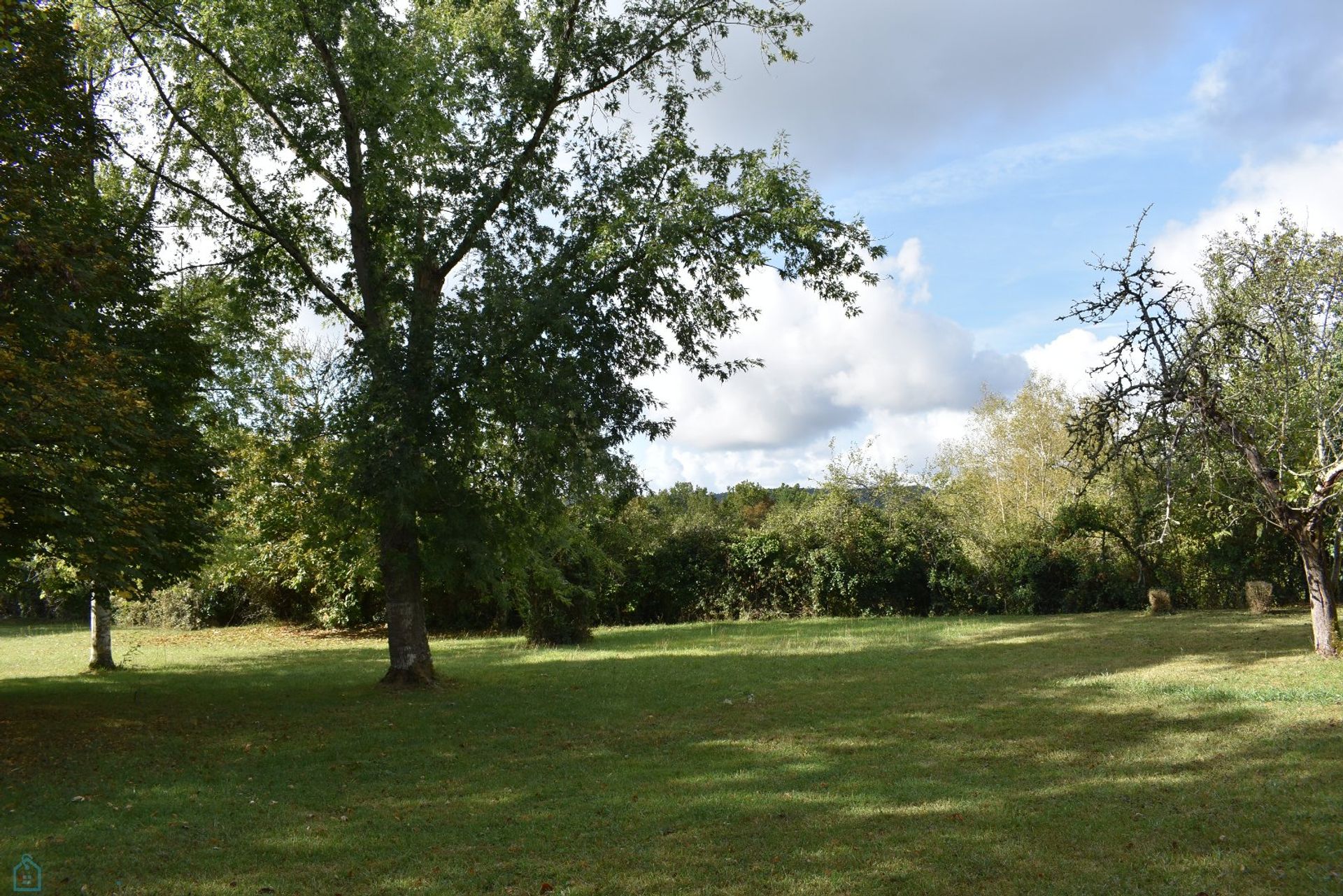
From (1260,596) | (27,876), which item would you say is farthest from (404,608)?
(1260,596)

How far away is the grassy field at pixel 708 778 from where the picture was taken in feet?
17.7

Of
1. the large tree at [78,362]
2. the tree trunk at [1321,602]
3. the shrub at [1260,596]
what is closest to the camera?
the large tree at [78,362]

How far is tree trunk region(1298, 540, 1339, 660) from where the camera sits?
1214 centimetres

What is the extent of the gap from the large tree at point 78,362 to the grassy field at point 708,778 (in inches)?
87.3

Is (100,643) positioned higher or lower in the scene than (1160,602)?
higher

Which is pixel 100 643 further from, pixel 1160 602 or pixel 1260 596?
pixel 1260 596

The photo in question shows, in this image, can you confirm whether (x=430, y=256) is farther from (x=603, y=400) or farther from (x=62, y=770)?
(x=62, y=770)

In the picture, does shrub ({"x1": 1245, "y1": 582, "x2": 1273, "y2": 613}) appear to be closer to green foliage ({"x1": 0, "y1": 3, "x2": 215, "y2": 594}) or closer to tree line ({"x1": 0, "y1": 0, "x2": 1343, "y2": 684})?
tree line ({"x1": 0, "y1": 0, "x2": 1343, "y2": 684})

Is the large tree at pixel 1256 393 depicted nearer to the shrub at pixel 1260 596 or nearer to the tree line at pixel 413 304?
the tree line at pixel 413 304

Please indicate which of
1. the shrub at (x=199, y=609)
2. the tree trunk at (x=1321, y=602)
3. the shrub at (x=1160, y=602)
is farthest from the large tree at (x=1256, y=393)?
the shrub at (x=199, y=609)

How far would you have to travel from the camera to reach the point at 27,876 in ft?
17.6

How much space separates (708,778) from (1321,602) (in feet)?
32.5

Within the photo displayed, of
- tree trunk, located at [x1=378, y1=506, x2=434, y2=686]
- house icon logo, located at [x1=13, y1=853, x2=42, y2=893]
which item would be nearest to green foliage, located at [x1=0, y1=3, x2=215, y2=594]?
tree trunk, located at [x1=378, y1=506, x2=434, y2=686]

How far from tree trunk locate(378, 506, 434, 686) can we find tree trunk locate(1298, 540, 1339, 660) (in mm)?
12808
